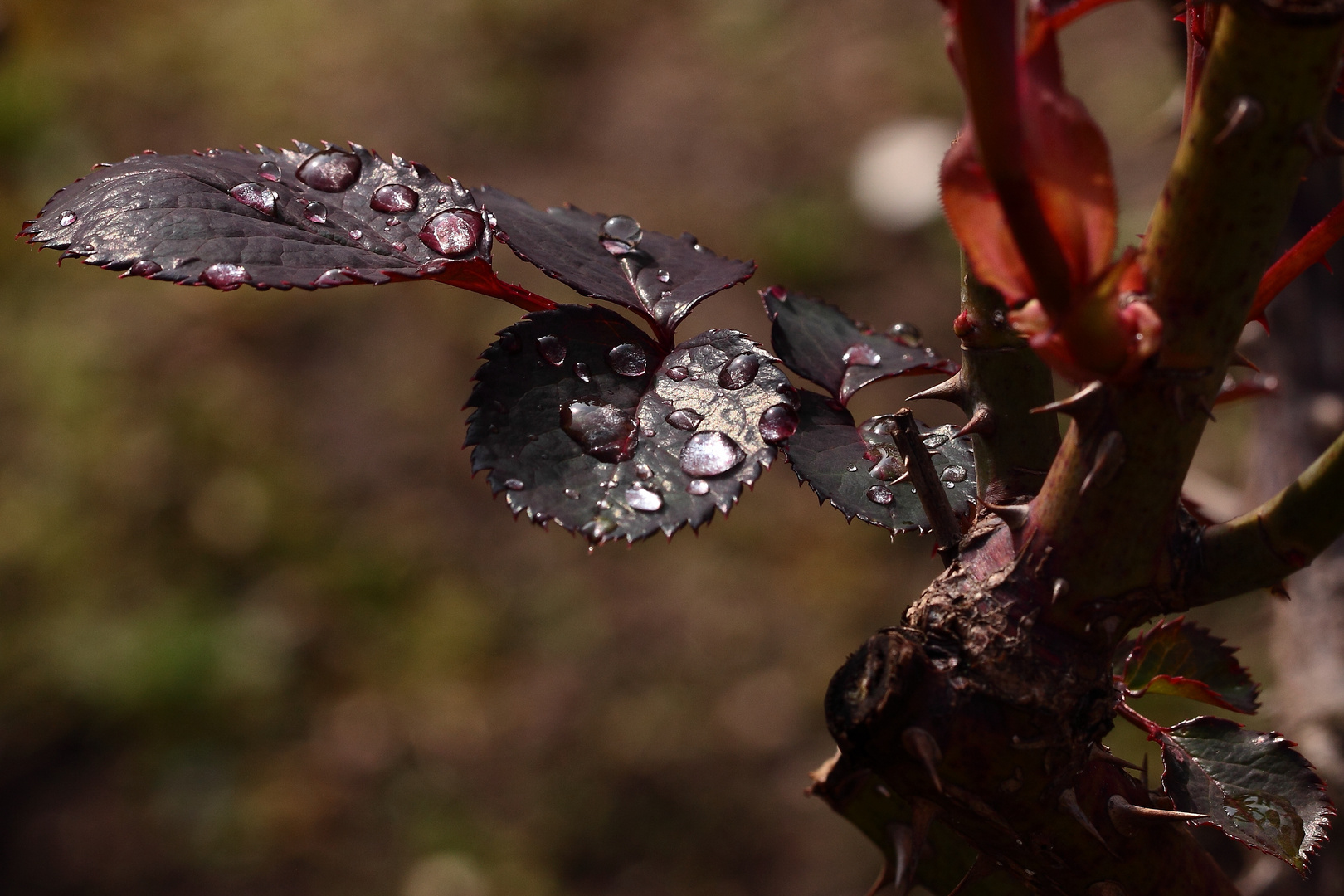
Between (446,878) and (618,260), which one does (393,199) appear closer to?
(618,260)

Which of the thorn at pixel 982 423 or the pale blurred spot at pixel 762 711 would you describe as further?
the pale blurred spot at pixel 762 711

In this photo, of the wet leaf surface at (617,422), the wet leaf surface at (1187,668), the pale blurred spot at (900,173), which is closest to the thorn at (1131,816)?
the wet leaf surface at (1187,668)

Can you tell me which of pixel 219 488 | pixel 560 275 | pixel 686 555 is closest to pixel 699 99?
pixel 686 555

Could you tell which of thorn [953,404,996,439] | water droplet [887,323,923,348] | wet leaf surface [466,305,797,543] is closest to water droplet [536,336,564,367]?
wet leaf surface [466,305,797,543]

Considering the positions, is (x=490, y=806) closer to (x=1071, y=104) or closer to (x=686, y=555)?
(x=686, y=555)

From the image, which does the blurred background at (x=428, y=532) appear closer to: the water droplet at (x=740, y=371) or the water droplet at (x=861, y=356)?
the water droplet at (x=861, y=356)

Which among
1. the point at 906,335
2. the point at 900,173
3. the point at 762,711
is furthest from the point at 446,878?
the point at 900,173

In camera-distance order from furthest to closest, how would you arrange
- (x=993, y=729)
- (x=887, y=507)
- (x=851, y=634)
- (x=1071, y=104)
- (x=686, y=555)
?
1. (x=686, y=555)
2. (x=851, y=634)
3. (x=887, y=507)
4. (x=993, y=729)
5. (x=1071, y=104)
